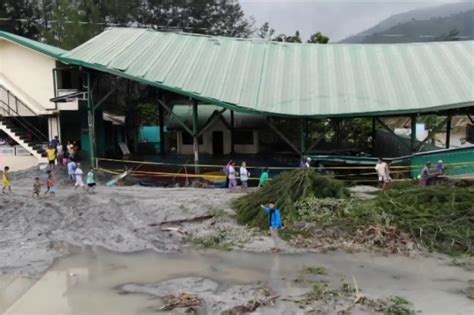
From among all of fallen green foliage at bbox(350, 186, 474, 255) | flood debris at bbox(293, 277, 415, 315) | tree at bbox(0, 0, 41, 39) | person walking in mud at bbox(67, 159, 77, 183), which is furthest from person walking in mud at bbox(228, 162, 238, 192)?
tree at bbox(0, 0, 41, 39)

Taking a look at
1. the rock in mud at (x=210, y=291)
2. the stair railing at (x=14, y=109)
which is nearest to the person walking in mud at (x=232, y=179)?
the rock in mud at (x=210, y=291)

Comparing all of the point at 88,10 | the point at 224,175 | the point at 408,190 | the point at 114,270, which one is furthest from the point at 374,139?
the point at 88,10

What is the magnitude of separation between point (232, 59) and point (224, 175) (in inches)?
316

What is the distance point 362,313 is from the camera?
11.0 m

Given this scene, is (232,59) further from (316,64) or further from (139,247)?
(139,247)

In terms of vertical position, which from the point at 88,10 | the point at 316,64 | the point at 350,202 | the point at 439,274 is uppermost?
the point at 88,10

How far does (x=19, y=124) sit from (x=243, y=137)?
13.6 meters

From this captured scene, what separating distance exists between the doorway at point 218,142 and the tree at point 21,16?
112 feet

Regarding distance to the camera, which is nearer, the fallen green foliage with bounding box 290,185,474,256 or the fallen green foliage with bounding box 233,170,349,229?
the fallen green foliage with bounding box 290,185,474,256

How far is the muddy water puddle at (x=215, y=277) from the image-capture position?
11914mm

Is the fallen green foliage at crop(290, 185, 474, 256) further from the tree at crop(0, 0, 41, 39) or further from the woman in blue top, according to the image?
the tree at crop(0, 0, 41, 39)

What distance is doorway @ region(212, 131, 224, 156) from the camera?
1340 inches

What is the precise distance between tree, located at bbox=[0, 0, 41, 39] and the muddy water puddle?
49504 mm

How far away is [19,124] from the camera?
98.9 feet
